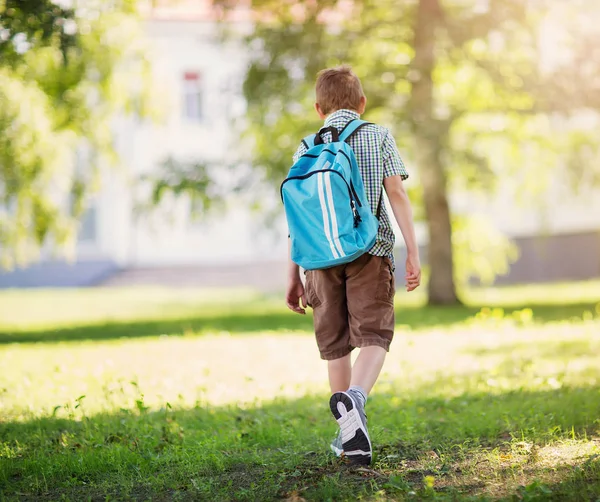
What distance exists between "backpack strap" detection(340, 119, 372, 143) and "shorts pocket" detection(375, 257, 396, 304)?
2.14 feet

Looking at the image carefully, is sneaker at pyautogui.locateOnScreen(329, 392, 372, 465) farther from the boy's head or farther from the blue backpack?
the boy's head

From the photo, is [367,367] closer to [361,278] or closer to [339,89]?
[361,278]

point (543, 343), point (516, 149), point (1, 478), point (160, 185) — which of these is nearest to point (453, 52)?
point (516, 149)

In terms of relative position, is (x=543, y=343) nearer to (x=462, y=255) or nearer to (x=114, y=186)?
(x=462, y=255)

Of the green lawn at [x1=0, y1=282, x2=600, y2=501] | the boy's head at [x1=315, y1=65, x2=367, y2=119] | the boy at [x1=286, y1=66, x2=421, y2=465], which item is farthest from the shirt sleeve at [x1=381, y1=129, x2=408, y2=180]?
the green lawn at [x1=0, y1=282, x2=600, y2=501]

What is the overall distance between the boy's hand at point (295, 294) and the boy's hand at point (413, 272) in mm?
597

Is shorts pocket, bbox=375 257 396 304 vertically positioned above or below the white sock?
above

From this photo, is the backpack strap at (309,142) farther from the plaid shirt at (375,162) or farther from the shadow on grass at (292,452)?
the shadow on grass at (292,452)

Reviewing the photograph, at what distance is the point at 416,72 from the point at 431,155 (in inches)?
76.6

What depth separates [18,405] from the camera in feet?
20.6

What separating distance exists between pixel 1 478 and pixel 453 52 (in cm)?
1310

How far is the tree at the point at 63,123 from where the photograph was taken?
550 inches

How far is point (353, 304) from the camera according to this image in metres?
4.29

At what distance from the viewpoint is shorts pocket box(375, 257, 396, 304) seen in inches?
168
